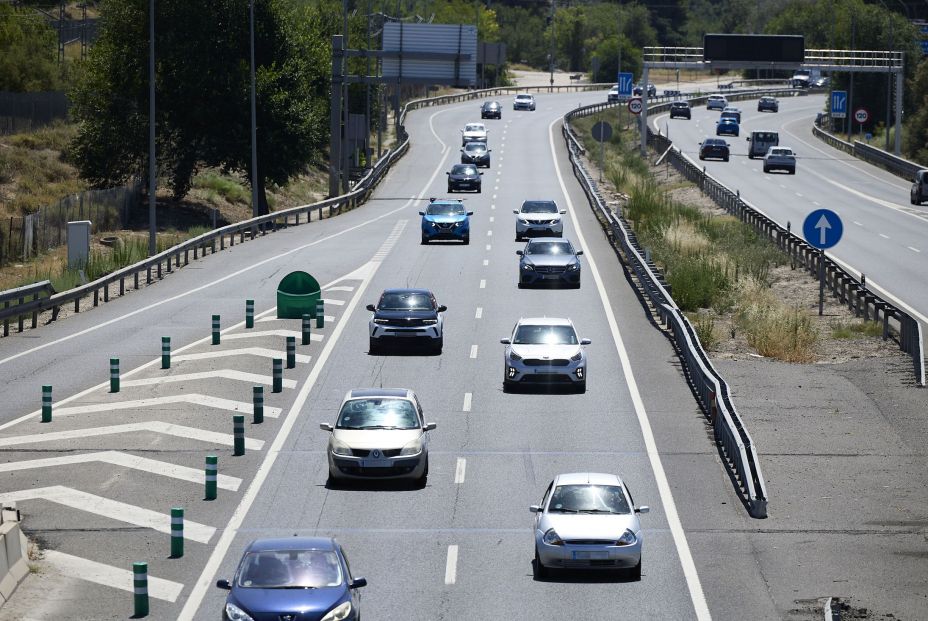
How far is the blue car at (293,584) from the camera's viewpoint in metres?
14.1

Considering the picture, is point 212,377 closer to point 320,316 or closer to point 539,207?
point 320,316

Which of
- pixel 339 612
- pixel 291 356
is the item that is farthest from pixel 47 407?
pixel 339 612

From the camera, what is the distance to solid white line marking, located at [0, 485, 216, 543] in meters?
19.8

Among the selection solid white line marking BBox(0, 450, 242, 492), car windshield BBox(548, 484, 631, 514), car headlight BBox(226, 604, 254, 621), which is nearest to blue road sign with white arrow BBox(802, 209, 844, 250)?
solid white line marking BBox(0, 450, 242, 492)

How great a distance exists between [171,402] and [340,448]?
7.18 m

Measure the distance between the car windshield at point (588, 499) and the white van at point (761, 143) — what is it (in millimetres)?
77850

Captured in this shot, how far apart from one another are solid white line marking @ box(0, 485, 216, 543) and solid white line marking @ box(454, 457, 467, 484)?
14.5 ft

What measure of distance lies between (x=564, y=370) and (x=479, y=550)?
10410 millimetres

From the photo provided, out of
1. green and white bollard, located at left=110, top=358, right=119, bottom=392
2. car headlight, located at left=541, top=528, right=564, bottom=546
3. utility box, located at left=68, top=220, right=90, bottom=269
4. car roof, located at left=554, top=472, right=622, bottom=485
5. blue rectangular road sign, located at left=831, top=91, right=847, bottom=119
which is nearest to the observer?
car headlight, located at left=541, top=528, right=564, bottom=546

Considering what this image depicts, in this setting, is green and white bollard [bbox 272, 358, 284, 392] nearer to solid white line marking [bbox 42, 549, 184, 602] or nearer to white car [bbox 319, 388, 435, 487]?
white car [bbox 319, 388, 435, 487]

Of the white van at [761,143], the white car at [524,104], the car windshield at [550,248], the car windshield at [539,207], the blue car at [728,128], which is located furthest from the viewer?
the white car at [524,104]

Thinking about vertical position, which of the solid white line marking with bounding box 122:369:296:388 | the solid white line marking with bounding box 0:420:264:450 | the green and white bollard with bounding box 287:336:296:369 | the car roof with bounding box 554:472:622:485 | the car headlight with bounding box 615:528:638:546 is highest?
the car roof with bounding box 554:472:622:485

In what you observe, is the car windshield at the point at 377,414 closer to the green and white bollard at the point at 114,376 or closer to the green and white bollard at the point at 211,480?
the green and white bollard at the point at 211,480

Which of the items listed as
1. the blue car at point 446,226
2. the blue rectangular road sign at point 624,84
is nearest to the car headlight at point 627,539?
the blue car at point 446,226
